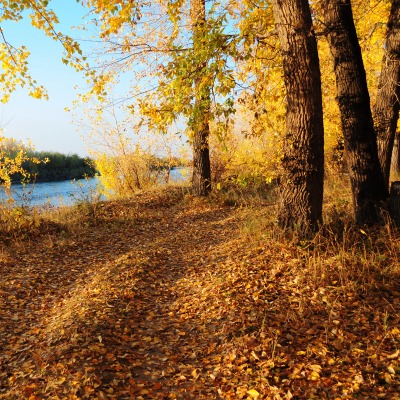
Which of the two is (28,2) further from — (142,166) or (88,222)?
(142,166)

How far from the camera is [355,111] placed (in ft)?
20.2

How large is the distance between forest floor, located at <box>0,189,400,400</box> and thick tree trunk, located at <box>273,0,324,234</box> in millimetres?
517

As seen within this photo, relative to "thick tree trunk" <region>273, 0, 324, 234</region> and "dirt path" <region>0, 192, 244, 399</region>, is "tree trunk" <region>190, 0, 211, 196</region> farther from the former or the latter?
"dirt path" <region>0, 192, 244, 399</region>

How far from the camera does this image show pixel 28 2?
5133 mm

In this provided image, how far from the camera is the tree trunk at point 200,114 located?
226 inches

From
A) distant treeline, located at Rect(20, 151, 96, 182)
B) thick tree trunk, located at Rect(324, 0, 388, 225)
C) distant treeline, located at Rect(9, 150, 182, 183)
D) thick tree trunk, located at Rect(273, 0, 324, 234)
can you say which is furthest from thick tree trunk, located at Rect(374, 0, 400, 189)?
distant treeline, located at Rect(20, 151, 96, 182)

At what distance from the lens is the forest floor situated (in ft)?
10.9

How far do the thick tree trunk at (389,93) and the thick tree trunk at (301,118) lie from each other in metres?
2.02

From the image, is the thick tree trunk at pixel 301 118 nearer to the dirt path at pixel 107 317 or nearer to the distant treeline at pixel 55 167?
the dirt path at pixel 107 317

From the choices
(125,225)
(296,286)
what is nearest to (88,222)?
(125,225)

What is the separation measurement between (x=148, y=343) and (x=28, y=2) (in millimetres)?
4762

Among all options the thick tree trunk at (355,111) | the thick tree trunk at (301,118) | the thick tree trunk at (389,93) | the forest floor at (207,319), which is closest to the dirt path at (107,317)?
the forest floor at (207,319)

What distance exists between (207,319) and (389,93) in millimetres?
5433

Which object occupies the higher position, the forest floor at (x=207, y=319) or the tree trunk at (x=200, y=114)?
the tree trunk at (x=200, y=114)
